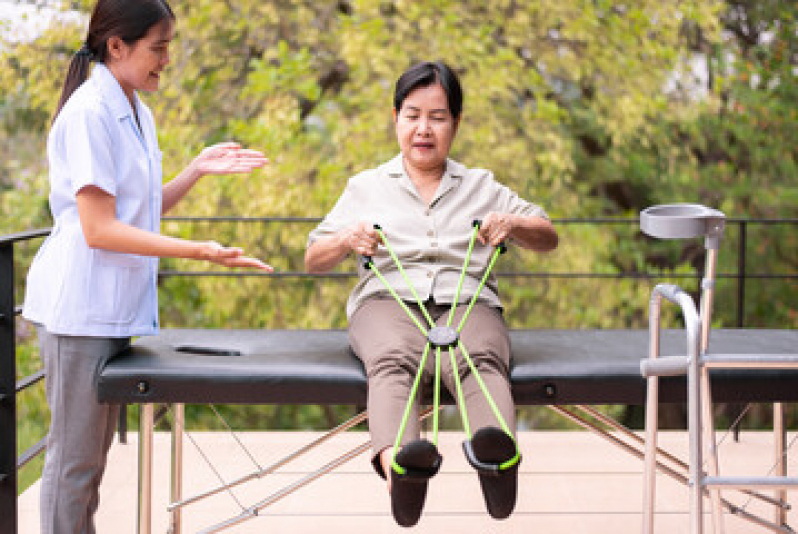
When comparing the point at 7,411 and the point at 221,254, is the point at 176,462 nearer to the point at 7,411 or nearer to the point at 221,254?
the point at 7,411

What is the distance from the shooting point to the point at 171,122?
743 centimetres

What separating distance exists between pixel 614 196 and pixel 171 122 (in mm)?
3628

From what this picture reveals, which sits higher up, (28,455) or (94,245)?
(94,245)

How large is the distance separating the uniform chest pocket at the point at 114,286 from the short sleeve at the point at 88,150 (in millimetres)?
157

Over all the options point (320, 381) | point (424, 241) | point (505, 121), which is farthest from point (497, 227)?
point (505, 121)

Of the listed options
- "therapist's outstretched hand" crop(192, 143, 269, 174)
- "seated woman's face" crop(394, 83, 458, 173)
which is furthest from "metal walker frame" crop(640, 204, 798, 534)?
"therapist's outstretched hand" crop(192, 143, 269, 174)

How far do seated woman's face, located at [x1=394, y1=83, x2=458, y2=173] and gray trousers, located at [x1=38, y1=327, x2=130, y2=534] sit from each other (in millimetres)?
852

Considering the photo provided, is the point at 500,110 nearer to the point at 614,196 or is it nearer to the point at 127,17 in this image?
the point at 614,196

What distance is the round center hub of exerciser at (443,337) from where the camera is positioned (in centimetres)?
215

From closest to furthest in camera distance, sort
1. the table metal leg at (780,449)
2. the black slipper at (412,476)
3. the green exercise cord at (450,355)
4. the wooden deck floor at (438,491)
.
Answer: the black slipper at (412,476), the green exercise cord at (450,355), the table metal leg at (780,449), the wooden deck floor at (438,491)

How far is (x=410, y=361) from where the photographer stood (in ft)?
7.31

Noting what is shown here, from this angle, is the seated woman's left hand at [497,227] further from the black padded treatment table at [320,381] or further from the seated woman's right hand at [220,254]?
the seated woman's right hand at [220,254]

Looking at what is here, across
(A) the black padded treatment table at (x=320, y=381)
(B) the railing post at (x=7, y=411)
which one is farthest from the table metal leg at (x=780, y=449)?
(B) the railing post at (x=7, y=411)

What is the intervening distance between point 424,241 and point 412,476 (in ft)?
2.52
